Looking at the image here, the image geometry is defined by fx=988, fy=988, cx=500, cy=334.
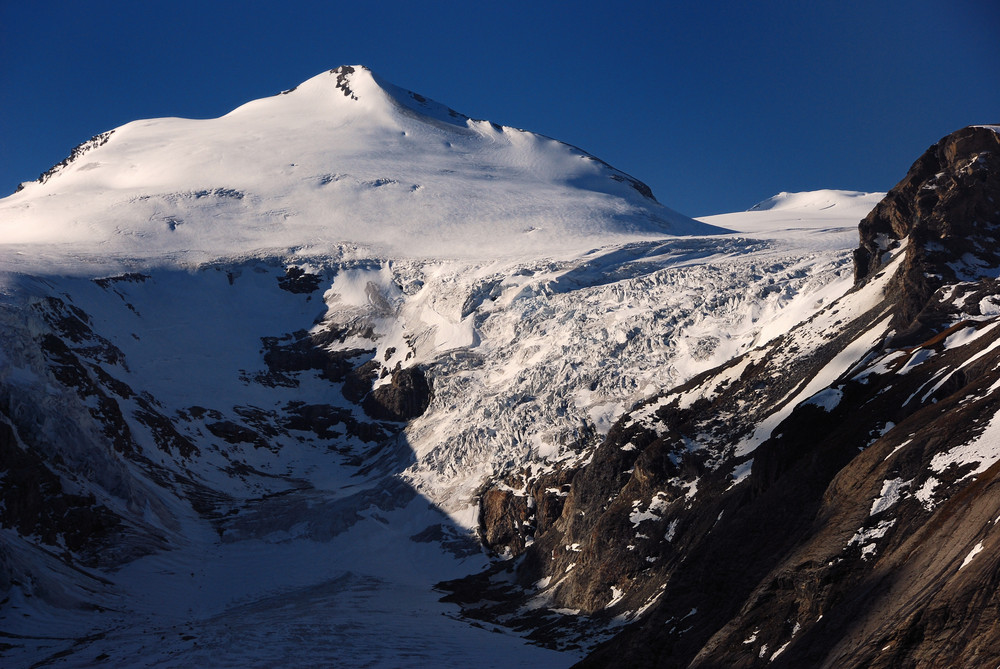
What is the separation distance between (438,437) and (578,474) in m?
22.1

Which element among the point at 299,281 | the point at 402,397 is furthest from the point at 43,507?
the point at 299,281

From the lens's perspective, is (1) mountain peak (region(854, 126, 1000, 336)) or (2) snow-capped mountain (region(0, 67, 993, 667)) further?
(1) mountain peak (region(854, 126, 1000, 336))

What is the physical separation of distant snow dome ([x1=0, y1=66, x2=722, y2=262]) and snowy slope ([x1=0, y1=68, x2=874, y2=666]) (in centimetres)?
91

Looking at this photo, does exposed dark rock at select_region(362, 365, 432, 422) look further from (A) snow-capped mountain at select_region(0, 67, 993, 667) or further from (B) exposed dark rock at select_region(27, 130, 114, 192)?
(B) exposed dark rock at select_region(27, 130, 114, 192)

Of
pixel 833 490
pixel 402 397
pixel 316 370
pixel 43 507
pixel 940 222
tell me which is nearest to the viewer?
pixel 833 490

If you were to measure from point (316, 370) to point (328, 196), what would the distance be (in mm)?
52201

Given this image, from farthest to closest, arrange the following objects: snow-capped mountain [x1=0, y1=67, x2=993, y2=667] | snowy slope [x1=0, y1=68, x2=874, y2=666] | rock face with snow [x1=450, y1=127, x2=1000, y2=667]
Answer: snowy slope [x1=0, y1=68, x2=874, y2=666], snow-capped mountain [x1=0, y1=67, x2=993, y2=667], rock face with snow [x1=450, y1=127, x2=1000, y2=667]

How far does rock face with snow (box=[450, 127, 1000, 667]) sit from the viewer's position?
24328 mm

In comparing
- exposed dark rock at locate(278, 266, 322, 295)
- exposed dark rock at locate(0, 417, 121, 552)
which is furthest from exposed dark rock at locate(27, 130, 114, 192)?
exposed dark rock at locate(0, 417, 121, 552)

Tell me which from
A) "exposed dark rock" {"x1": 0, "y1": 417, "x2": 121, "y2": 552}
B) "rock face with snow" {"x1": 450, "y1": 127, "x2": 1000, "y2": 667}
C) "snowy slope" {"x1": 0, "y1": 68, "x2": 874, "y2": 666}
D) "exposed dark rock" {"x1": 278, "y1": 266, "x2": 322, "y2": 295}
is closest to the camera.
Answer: "rock face with snow" {"x1": 450, "y1": 127, "x2": 1000, "y2": 667}

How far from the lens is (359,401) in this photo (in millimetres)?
106875

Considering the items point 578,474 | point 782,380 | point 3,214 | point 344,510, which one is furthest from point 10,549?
point 3,214

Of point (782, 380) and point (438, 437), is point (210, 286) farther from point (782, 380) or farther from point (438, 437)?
point (782, 380)

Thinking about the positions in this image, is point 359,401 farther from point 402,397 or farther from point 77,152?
point 77,152
